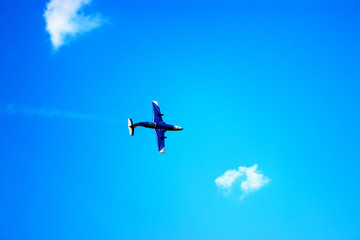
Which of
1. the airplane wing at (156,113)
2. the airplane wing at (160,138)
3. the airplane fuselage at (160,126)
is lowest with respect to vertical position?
the airplane wing at (160,138)

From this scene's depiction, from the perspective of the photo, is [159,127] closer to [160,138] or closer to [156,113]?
[160,138]

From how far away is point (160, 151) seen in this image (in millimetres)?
113000

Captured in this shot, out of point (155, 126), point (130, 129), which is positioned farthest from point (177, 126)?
point (130, 129)

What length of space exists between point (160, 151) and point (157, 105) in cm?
1896

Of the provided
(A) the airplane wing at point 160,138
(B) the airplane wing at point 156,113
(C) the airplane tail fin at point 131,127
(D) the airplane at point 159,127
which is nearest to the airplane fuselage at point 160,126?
(D) the airplane at point 159,127

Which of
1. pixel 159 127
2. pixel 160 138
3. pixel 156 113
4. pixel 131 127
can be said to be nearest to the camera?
pixel 131 127

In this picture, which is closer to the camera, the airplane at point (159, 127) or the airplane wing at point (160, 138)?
the airplane at point (159, 127)

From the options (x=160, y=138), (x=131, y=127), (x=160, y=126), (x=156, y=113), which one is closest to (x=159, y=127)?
(x=160, y=126)

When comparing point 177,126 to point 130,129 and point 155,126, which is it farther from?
point 130,129

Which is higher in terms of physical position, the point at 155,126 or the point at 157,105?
the point at 157,105

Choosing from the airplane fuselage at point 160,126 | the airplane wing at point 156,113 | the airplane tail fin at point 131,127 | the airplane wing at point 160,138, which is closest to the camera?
the airplane tail fin at point 131,127

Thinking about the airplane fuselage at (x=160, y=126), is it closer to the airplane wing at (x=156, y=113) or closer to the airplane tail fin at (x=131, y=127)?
the airplane tail fin at (x=131, y=127)

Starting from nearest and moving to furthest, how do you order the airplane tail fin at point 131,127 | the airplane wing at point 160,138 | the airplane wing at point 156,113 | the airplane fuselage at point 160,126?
the airplane tail fin at point 131,127 < the airplane fuselage at point 160,126 < the airplane wing at point 160,138 < the airplane wing at point 156,113

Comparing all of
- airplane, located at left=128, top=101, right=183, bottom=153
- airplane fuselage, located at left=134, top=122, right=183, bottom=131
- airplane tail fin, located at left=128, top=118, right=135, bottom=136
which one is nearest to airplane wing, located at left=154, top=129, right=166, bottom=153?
airplane, located at left=128, top=101, right=183, bottom=153
